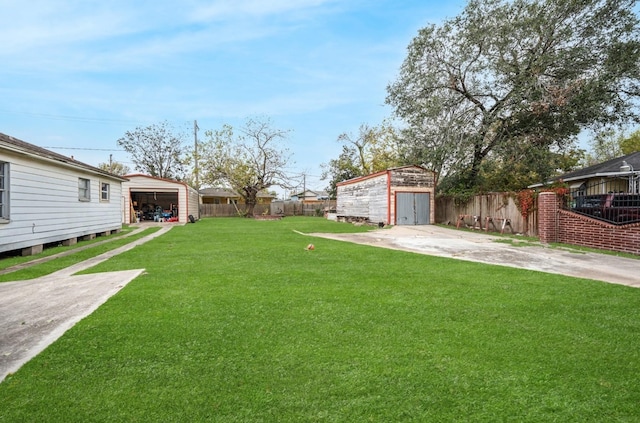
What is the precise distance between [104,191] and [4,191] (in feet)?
21.4

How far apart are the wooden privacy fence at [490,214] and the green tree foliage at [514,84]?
59.6 inches

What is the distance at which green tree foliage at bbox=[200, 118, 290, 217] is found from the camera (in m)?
31.8

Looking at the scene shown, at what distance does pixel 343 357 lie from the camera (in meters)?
2.76

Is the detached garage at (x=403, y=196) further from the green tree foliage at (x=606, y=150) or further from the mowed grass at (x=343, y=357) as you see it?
the green tree foliage at (x=606, y=150)

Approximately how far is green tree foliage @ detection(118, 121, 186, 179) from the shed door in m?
32.5

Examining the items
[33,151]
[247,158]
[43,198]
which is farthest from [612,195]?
[247,158]

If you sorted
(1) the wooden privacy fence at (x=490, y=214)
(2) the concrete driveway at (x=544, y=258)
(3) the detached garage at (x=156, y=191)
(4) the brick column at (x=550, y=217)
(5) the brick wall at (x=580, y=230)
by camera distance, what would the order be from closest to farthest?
(2) the concrete driveway at (x=544, y=258)
(5) the brick wall at (x=580, y=230)
(4) the brick column at (x=550, y=217)
(1) the wooden privacy fence at (x=490, y=214)
(3) the detached garage at (x=156, y=191)

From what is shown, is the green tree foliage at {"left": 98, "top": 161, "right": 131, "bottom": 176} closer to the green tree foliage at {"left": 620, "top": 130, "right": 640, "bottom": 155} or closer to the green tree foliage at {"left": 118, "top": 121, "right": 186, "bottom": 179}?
the green tree foliage at {"left": 118, "top": 121, "right": 186, "bottom": 179}

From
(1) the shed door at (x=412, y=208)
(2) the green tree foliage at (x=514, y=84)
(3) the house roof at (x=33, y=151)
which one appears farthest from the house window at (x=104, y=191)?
(2) the green tree foliage at (x=514, y=84)

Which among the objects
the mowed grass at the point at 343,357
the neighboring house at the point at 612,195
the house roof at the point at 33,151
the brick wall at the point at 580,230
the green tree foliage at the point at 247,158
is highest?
the green tree foliage at the point at 247,158

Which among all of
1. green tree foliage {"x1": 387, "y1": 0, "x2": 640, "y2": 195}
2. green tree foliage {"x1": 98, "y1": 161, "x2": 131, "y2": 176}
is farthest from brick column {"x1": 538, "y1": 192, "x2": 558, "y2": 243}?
green tree foliage {"x1": 98, "y1": 161, "x2": 131, "y2": 176}

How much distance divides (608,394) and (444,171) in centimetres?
1799

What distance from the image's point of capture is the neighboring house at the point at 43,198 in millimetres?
8141

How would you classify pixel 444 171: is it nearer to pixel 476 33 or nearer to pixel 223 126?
pixel 476 33
